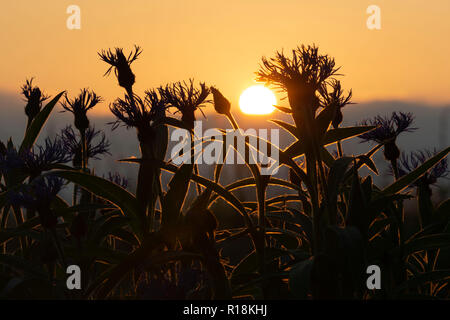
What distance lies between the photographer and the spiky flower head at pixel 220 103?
7.32ft

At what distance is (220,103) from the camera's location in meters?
2.23

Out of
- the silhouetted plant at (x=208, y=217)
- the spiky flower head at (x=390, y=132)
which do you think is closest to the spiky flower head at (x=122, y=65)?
the silhouetted plant at (x=208, y=217)

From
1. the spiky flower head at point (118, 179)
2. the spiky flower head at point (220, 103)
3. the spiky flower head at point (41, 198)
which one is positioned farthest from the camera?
the spiky flower head at point (118, 179)

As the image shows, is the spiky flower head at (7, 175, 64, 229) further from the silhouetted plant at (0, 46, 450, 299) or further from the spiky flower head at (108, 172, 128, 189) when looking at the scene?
the spiky flower head at (108, 172, 128, 189)

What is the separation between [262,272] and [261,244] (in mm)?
111

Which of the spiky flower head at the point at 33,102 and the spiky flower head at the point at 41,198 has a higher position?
the spiky flower head at the point at 33,102

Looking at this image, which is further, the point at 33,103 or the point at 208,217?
the point at 33,103

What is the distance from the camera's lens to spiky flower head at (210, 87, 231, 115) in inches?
87.8

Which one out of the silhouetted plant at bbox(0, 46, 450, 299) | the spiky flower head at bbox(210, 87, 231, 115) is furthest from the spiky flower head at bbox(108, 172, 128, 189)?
the spiky flower head at bbox(210, 87, 231, 115)

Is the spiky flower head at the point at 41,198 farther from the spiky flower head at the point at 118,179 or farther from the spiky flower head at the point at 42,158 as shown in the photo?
the spiky flower head at the point at 118,179

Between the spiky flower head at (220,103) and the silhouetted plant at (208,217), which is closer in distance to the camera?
the silhouetted plant at (208,217)

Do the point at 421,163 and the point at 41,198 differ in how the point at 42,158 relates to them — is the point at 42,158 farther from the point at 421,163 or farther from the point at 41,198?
the point at 421,163

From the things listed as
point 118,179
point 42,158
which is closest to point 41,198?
point 42,158
